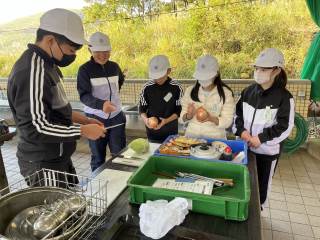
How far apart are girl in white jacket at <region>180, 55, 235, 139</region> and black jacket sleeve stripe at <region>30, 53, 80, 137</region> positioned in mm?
841

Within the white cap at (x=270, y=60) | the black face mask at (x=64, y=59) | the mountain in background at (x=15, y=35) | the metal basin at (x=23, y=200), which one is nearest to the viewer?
the metal basin at (x=23, y=200)

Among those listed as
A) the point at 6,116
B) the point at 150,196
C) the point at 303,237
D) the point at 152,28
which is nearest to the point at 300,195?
the point at 303,237

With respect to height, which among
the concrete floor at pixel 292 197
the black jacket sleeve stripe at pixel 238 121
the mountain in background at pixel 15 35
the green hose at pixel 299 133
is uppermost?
the mountain in background at pixel 15 35

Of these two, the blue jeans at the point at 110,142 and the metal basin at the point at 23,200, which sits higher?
the metal basin at the point at 23,200

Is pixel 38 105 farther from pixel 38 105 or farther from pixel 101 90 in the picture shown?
pixel 101 90

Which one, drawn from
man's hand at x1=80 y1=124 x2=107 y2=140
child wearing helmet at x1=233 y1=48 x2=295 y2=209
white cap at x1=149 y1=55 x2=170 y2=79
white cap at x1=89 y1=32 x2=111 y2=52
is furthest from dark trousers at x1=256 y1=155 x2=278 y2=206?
white cap at x1=89 y1=32 x2=111 y2=52

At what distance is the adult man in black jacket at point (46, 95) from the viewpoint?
3.71 ft

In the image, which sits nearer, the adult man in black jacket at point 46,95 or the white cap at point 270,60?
the adult man in black jacket at point 46,95

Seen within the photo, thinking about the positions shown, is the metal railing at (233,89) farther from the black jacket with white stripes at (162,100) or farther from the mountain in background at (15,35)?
the black jacket with white stripes at (162,100)

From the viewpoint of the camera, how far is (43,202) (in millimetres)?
835

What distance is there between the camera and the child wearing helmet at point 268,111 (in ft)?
5.10

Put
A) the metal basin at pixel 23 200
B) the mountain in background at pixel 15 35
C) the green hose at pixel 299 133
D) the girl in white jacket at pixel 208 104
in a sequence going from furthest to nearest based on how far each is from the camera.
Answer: the mountain in background at pixel 15 35 → the green hose at pixel 299 133 → the girl in white jacket at pixel 208 104 → the metal basin at pixel 23 200

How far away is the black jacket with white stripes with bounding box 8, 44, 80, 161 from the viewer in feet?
3.69

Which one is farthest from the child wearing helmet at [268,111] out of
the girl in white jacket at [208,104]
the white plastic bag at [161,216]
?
the white plastic bag at [161,216]
